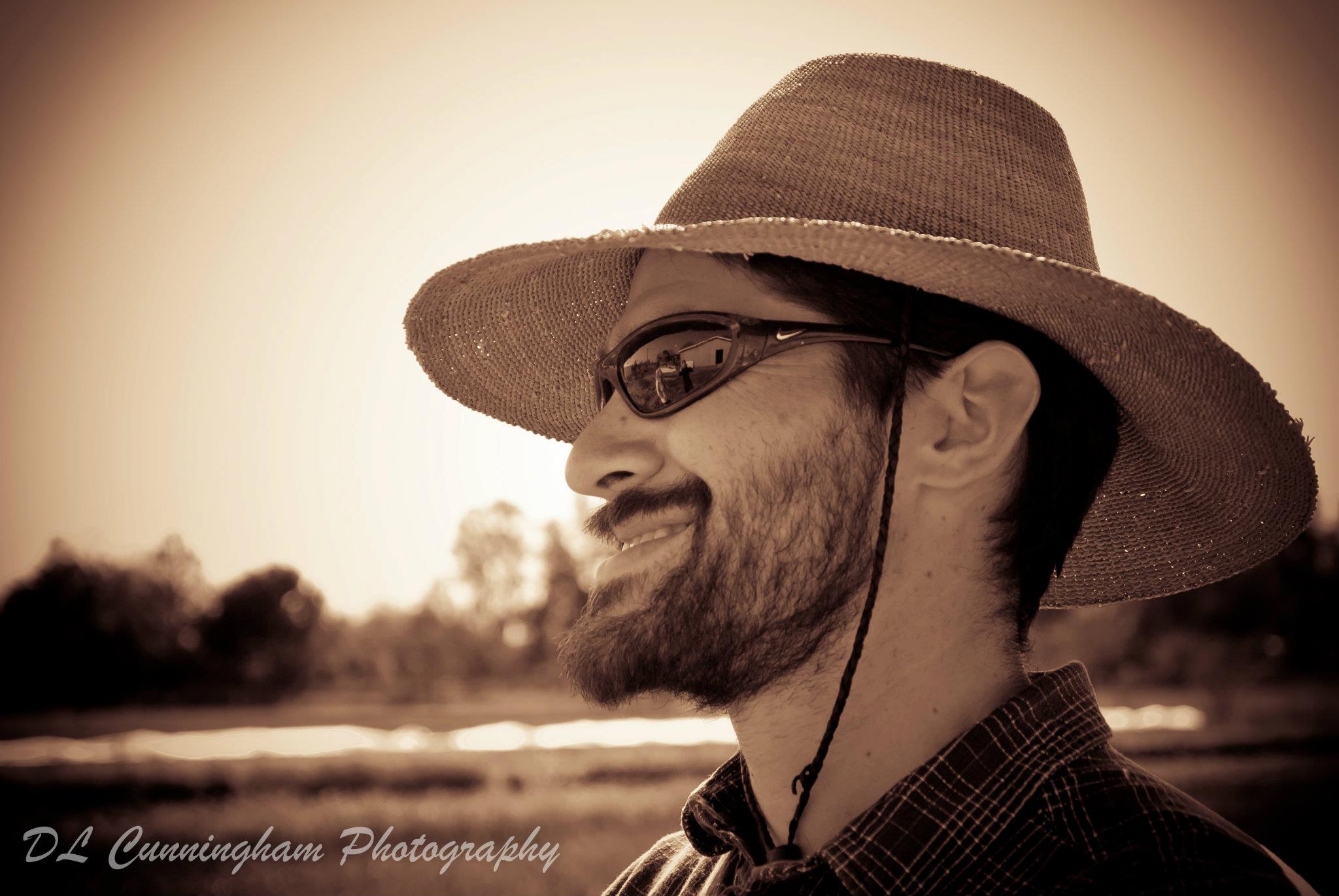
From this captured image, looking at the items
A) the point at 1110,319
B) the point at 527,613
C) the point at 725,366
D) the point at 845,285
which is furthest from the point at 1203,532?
the point at 527,613

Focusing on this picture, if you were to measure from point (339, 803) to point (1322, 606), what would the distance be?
83.2 feet

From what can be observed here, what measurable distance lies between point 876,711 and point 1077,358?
896 mm

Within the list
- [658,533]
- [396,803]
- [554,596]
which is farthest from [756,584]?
[554,596]

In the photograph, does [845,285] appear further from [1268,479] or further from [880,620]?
[1268,479]

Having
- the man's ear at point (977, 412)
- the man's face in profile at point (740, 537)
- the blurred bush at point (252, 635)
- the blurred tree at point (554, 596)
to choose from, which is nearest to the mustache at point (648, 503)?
the man's face in profile at point (740, 537)

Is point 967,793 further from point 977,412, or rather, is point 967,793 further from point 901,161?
point 901,161

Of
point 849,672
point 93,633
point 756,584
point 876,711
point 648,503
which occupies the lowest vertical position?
point 93,633

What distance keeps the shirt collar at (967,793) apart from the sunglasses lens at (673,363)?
0.92 meters

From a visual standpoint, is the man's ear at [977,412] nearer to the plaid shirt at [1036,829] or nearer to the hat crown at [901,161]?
the hat crown at [901,161]

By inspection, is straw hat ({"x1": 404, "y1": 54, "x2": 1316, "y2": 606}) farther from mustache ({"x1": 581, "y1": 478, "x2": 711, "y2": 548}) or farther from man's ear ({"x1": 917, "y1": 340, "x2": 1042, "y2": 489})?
mustache ({"x1": 581, "y1": 478, "x2": 711, "y2": 548})

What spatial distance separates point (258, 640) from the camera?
13.2 meters

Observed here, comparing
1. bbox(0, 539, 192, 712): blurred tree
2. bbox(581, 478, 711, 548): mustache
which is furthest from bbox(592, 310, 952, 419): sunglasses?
bbox(0, 539, 192, 712): blurred tree

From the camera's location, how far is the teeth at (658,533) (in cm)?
200

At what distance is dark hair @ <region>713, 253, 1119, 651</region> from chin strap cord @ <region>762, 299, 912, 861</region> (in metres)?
0.15
